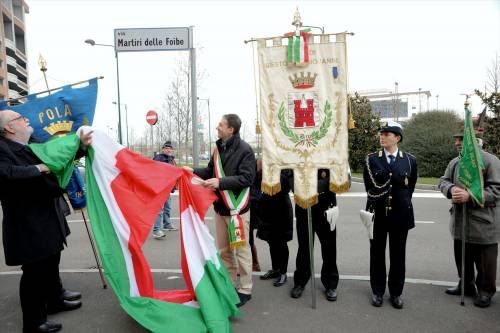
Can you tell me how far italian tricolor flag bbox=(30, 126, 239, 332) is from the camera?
3.49 meters

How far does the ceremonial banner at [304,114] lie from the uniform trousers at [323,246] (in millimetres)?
276

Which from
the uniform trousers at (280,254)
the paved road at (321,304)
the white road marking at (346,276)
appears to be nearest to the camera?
the paved road at (321,304)

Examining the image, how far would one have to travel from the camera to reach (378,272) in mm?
4289

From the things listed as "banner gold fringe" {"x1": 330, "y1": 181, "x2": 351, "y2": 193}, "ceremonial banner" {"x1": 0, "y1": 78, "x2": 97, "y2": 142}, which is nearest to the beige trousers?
"banner gold fringe" {"x1": 330, "y1": 181, "x2": 351, "y2": 193}

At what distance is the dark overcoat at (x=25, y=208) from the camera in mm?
3398

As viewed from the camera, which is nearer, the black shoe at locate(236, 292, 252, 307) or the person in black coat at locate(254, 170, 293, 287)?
the black shoe at locate(236, 292, 252, 307)

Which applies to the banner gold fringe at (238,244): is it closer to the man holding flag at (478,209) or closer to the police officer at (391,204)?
the police officer at (391,204)

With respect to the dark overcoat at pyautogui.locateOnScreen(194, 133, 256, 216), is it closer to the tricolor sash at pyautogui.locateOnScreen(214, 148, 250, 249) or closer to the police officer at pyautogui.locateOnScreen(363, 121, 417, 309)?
the tricolor sash at pyautogui.locateOnScreen(214, 148, 250, 249)

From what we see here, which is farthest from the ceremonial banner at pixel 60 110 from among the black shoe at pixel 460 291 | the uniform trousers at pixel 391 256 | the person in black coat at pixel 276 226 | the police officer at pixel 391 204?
the black shoe at pixel 460 291

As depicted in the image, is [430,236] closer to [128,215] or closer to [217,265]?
[217,265]

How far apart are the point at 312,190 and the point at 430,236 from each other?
4.45 meters

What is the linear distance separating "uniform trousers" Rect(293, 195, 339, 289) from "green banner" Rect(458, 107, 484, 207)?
148 cm

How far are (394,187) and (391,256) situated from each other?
762 millimetres

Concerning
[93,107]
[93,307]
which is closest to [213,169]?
[93,107]
